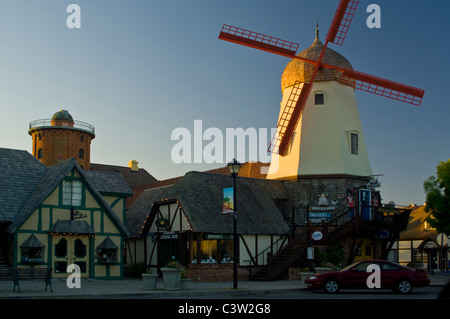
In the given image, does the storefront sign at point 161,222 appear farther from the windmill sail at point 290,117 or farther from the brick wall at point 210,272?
the windmill sail at point 290,117

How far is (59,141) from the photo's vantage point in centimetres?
6569

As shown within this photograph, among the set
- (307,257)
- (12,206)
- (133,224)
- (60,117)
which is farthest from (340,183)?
(60,117)

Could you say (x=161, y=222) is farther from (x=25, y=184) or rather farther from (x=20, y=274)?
(x=20, y=274)

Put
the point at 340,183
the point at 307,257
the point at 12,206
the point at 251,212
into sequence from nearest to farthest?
the point at 12,206
the point at 307,257
the point at 251,212
the point at 340,183

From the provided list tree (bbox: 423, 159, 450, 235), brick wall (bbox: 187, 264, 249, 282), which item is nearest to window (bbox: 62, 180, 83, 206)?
brick wall (bbox: 187, 264, 249, 282)

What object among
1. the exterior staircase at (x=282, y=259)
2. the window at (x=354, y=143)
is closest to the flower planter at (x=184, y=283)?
the exterior staircase at (x=282, y=259)

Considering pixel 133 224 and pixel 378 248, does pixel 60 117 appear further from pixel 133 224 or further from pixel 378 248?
pixel 378 248

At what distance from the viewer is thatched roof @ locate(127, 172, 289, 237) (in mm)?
34531

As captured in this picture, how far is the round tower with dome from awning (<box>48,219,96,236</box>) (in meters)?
34.7

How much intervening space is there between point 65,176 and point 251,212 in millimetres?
12286

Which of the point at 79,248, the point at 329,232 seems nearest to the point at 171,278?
the point at 79,248

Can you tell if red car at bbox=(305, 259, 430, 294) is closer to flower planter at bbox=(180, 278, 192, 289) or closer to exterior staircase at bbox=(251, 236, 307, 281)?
flower planter at bbox=(180, 278, 192, 289)

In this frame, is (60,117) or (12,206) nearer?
(12,206)

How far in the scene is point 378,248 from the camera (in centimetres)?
3947
